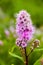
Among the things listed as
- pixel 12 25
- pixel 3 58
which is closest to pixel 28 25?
pixel 3 58

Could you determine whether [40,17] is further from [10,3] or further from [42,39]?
[42,39]

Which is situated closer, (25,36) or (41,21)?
(25,36)

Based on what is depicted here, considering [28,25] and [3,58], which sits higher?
[28,25]

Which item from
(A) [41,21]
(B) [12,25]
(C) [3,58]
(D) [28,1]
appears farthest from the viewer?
(D) [28,1]

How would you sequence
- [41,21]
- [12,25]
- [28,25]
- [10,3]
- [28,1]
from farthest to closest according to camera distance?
[28,1] → [10,3] → [41,21] → [12,25] → [28,25]

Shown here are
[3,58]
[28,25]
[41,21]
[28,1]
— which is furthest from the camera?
[28,1]

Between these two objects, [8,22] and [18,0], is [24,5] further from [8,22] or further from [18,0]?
[8,22]

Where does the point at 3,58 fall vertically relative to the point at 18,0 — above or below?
below

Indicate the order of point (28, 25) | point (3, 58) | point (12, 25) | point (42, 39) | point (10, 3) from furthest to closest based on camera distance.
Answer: point (10, 3) → point (12, 25) → point (42, 39) → point (3, 58) → point (28, 25)

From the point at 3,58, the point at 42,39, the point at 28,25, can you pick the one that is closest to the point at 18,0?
the point at 42,39
